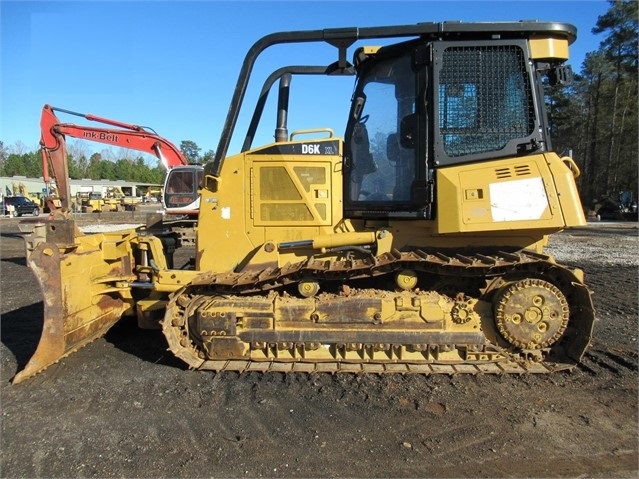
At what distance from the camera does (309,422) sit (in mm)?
3584

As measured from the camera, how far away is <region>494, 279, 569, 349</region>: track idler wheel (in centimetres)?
425

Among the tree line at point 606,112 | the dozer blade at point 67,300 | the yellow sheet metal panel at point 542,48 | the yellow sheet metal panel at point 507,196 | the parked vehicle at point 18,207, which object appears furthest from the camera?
the parked vehicle at point 18,207

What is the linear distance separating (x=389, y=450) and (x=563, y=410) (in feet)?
5.28

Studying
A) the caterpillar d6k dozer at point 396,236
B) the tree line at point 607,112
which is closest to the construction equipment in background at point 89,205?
the tree line at point 607,112

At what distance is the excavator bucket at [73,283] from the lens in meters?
4.39

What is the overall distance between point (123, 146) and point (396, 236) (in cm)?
1217

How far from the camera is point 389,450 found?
3.20m

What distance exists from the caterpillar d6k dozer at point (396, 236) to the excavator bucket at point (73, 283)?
0.02m

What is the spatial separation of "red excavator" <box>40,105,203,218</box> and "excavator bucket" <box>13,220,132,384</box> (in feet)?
26.1

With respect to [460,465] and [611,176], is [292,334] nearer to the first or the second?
[460,465]

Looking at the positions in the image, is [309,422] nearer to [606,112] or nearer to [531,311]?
[531,311]

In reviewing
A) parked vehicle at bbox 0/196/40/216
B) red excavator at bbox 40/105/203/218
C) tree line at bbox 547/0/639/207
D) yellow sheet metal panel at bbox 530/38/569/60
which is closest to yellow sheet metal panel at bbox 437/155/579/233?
yellow sheet metal panel at bbox 530/38/569/60

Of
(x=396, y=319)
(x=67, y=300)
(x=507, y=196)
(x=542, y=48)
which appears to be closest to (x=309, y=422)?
(x=396, y=319)

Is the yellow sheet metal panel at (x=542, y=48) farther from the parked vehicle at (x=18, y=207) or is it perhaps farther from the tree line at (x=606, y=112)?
the parked vehicle at (x=18, y=207)
